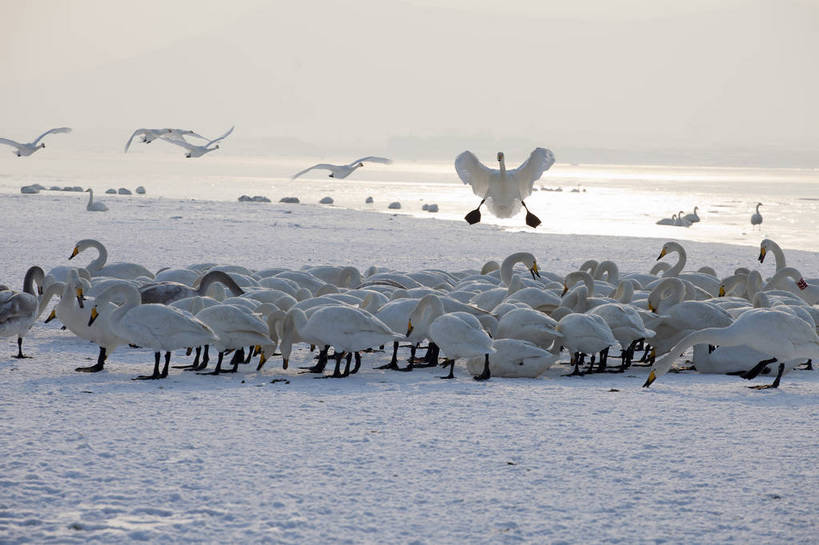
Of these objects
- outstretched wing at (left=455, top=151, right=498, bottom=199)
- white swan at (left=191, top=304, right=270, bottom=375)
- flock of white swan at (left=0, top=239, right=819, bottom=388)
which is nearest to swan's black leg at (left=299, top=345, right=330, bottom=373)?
flock of white swan at (left=0, top=239, right=819, bottom=388)

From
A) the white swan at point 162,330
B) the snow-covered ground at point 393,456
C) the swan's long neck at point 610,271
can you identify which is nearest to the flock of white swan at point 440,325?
the white swan at point 162,330

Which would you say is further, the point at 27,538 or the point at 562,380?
the point at 562,380

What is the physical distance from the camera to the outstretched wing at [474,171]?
15.2m

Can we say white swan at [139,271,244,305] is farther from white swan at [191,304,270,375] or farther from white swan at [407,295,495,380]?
white swan at [407,295,495,380]

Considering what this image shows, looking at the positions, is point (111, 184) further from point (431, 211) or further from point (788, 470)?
point (788, 470)

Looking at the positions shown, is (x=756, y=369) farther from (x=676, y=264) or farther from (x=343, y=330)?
(x=676, y=264)

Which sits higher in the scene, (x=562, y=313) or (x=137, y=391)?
(x=562, y=313)

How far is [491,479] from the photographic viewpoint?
18.5ft

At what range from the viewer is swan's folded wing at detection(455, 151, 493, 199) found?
1516 centimetres

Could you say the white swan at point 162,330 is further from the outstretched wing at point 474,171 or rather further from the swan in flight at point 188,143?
the swan in flight at point 188,143

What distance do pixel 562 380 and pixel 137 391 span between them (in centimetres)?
381

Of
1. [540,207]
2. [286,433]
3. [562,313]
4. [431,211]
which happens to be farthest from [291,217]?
[286,433]

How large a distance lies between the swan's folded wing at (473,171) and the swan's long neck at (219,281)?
4.87m

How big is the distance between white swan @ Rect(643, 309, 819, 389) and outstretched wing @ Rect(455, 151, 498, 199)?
7087 millimetres
